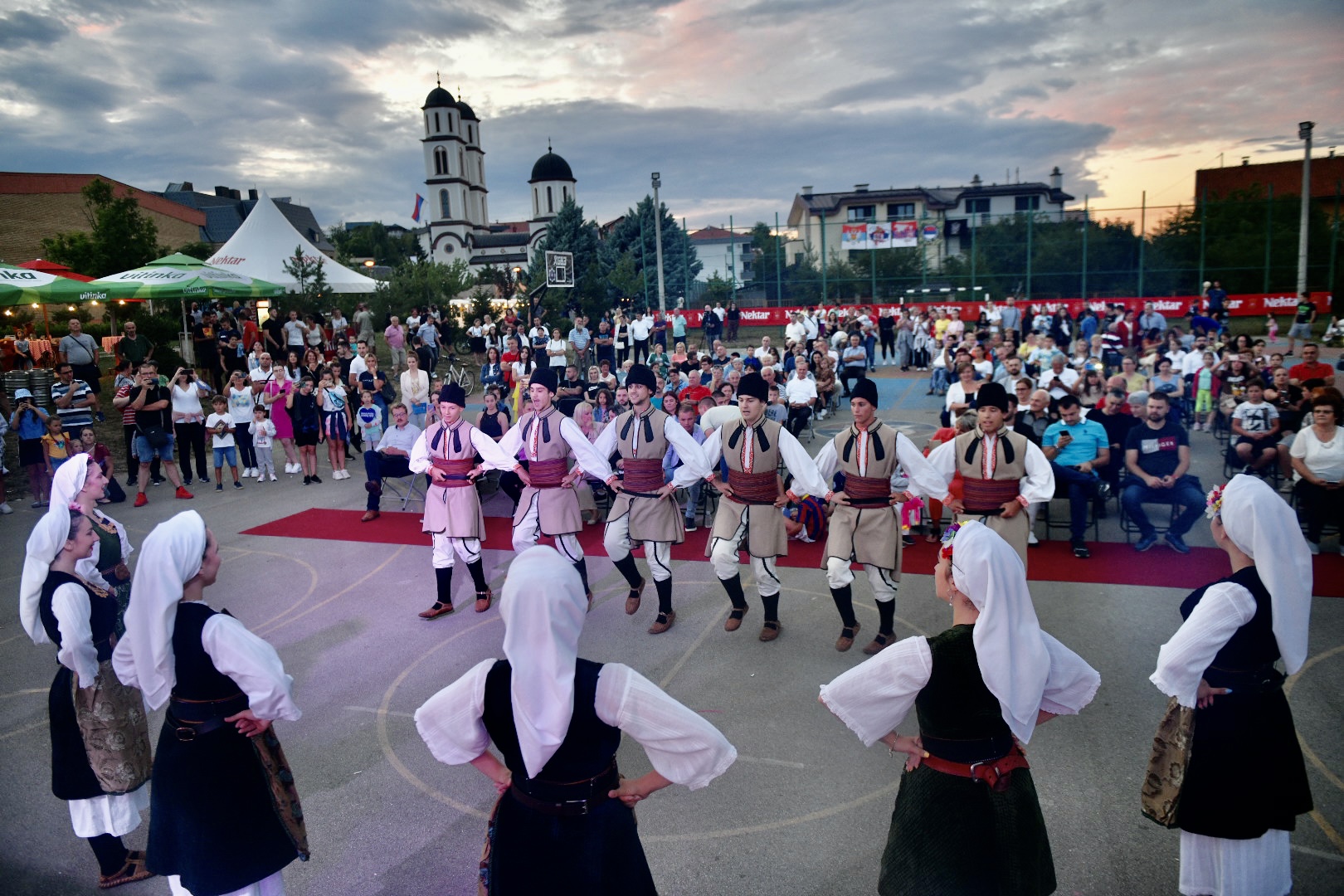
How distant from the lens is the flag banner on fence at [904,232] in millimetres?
34281

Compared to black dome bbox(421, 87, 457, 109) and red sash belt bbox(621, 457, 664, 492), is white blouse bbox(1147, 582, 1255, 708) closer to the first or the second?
red sash belt bbox(621, 457, 664, 492)

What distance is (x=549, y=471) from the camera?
7.51 metres

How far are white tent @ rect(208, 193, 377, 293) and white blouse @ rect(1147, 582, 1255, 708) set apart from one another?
2170cm

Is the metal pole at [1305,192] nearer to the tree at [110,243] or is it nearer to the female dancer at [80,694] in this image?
the female dancer at [80,694]

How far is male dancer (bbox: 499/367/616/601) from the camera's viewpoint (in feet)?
24.4

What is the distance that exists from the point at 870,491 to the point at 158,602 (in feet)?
15.7

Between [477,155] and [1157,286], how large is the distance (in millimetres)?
69532

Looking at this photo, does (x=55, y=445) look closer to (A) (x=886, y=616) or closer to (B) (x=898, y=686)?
(A) (x=886, y=616)

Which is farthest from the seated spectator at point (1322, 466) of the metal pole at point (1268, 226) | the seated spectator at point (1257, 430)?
the metal pole at point (1268, 226)

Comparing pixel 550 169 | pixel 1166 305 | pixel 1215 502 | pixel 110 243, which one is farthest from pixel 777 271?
pixel 550 169

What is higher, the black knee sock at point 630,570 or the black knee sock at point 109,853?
the black knee sock at point 630,570

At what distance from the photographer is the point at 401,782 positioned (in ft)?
16.8

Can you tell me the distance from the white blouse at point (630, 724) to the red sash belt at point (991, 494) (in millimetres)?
4449

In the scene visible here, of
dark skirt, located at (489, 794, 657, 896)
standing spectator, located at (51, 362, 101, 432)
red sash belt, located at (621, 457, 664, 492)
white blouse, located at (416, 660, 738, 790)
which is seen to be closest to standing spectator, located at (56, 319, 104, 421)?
standing spectator, located at (51, 362, 101, 432)
